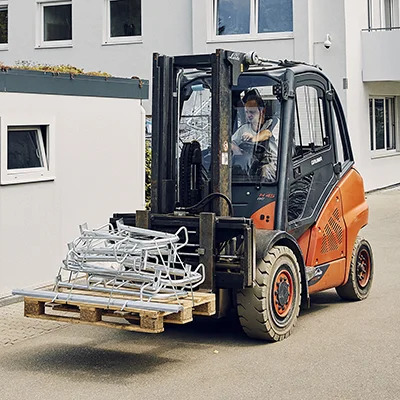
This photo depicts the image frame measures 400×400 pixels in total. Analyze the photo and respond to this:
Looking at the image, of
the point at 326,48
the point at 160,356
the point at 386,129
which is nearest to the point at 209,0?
the point at 326,48

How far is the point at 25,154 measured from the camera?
10922 mm

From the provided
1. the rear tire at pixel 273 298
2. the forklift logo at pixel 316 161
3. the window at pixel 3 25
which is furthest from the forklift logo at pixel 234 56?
the window at pixel 3 25

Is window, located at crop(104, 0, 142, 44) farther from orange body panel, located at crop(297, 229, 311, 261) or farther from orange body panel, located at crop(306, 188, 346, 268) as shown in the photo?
orange body panel, located at crop(297, 229, 311, 261)

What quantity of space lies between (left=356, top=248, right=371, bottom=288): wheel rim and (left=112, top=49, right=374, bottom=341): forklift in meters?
0.72

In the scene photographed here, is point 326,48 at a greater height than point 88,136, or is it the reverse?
point 326,48

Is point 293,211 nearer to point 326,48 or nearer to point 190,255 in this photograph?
point 190,255

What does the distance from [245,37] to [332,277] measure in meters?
12.3

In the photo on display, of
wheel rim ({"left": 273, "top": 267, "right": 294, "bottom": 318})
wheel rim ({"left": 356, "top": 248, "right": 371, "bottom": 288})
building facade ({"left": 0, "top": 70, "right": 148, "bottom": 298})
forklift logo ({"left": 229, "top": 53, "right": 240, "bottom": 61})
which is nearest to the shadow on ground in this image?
wheel rim ({"left": 273, "top": 267, "right": 294, "bottom": 318})

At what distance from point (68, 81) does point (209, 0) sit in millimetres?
10448

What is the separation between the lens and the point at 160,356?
7.93m

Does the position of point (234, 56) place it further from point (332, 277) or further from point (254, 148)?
point (332, 277)

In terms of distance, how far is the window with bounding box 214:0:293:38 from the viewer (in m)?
20.7

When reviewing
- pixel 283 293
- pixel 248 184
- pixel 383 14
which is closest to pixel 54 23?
pixel 383 14

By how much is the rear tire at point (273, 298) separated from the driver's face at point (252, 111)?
4.33ft
